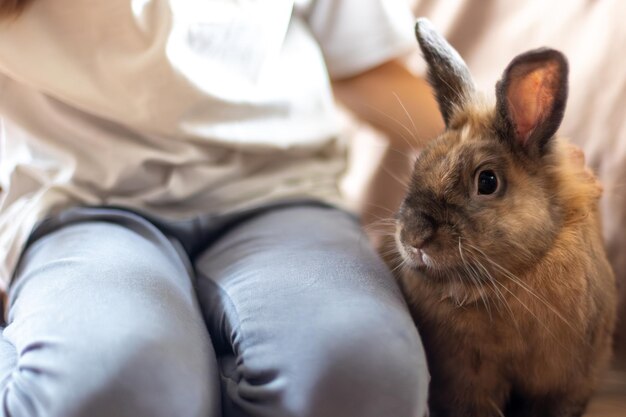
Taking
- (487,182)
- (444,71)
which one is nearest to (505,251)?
(487,182)

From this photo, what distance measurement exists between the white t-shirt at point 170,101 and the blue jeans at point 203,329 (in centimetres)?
6

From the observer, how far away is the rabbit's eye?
0.92 meters

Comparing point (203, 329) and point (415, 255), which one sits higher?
point (415, 255)

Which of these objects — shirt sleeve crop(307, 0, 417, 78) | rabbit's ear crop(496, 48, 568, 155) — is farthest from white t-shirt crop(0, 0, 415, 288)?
rabbit's ear crop(496, 48, 568, 155)

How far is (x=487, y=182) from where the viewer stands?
93cm

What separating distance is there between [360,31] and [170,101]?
1.01 ft

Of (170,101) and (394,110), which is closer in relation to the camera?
(170,101)

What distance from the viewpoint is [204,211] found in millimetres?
1153

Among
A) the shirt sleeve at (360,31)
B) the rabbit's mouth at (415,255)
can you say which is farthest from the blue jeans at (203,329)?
the shirt sleeve at (360,31)

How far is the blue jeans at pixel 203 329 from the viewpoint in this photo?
84 centimetres

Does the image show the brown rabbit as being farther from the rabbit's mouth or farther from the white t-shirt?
the white t-shirt

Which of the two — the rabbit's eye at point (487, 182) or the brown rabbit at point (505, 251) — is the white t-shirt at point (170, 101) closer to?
the brown rabbit at point (505, 251)

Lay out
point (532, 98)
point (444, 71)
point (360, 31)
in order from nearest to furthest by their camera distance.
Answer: point (532, 98) < point (444, 71) < point (360, 31)

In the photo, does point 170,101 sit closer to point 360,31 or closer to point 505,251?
point 360,31
